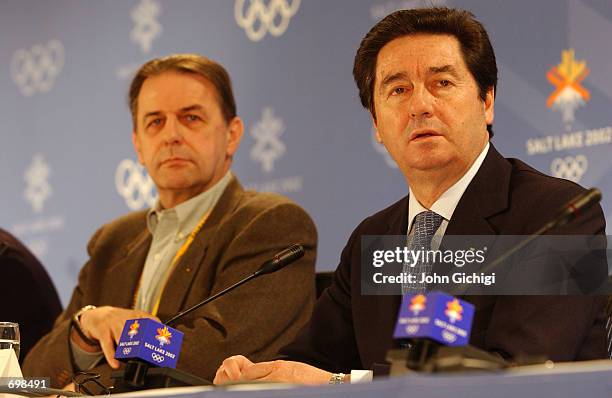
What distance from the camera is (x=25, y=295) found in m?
4.04

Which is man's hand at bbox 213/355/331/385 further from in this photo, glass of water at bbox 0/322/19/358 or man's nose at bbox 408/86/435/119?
man's nose at bbox 408/86/435/119

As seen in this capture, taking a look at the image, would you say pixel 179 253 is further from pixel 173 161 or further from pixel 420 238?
pixel 420 238

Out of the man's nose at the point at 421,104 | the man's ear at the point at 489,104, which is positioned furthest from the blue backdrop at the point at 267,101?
the man's nose at the point at 421,104

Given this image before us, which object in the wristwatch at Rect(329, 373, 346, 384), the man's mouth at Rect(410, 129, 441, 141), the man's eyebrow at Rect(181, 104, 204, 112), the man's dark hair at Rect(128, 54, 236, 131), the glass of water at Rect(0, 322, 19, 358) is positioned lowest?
the glass of water at Rect(0, 322, 19, 358)

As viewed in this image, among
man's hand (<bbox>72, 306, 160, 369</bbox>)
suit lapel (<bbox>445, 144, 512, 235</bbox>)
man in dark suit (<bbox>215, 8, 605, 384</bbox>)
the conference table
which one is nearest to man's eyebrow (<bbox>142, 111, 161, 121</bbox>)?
man's hand (<bbox>72, 306, 160, 369</bbox>)

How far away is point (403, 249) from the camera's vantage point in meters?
2.75

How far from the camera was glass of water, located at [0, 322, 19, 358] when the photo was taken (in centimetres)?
258

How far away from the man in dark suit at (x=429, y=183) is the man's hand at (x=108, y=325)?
66cm

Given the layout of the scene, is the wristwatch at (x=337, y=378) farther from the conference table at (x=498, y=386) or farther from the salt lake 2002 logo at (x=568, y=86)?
A: the salt lake 2002 logo at (x=568, y=86)

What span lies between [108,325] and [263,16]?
6.22 feet

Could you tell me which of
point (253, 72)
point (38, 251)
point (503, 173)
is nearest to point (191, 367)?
point (503, 173)

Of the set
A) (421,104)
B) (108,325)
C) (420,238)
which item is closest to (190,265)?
(108,325)

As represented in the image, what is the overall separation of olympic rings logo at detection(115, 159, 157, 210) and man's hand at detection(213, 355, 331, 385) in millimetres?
2729

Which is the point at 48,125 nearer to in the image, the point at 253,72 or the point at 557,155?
the point at 253,72
